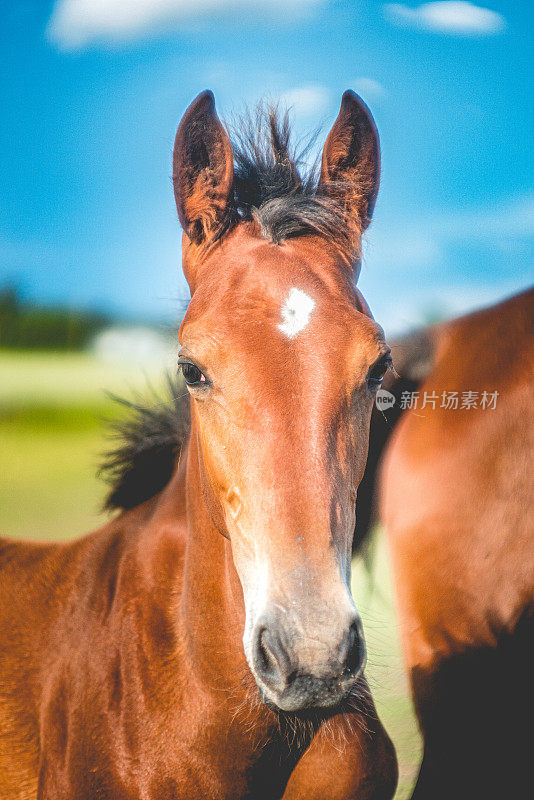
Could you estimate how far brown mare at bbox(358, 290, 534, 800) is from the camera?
103 inches

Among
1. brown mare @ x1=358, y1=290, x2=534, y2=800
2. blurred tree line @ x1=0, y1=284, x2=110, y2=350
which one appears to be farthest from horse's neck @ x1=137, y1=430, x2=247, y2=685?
blurred tree line @ x1=0, y1=284, x2=110, y2=350

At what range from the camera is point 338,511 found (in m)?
1.37

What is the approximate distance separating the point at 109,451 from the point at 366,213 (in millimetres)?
1589

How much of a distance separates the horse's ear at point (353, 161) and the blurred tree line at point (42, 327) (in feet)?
15.3

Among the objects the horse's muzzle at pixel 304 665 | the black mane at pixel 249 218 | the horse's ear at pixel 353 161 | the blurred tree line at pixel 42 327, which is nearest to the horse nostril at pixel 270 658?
the horse's muzzle at pixel 304 665

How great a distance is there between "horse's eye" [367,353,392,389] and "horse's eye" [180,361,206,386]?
478 mm

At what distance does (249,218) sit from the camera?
1917mm

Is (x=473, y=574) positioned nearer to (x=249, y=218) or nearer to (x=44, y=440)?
(x=249, y=218)

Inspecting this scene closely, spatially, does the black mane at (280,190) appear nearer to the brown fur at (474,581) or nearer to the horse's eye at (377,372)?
the horse's eye at (377,372)

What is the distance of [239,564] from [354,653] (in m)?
0.38

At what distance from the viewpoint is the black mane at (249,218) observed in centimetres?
181

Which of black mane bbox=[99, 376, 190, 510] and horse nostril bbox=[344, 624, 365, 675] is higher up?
horse nostril bbox=[344, 624, 365, 675]

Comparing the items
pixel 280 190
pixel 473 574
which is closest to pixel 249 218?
Result: pixel 280 190

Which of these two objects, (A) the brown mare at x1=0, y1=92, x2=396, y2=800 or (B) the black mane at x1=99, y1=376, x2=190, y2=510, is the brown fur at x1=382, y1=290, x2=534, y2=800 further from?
(B) the black mane at x1=99, y1=376, x2=190, y2=510
